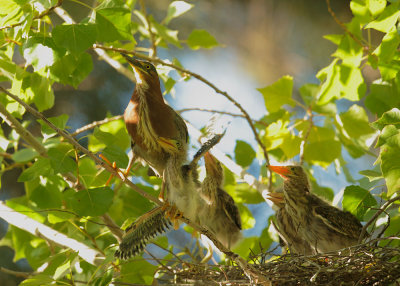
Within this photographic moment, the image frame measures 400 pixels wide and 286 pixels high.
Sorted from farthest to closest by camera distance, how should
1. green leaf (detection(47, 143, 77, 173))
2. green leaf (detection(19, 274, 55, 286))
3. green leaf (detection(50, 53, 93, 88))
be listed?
green leaf (detection(50, 53, 93, 88)) < green leaf (detection(47, 143, 77, 173)) < green leaf (detection(19, 274, 55, 286))

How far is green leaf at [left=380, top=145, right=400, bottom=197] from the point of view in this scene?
197cm

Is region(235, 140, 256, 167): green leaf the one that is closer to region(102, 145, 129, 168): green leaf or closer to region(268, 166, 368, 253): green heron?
region(268, 166, 368, 253): green heron

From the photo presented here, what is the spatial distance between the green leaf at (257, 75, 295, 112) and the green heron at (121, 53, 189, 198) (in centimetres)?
57

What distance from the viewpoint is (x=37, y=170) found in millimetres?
2457

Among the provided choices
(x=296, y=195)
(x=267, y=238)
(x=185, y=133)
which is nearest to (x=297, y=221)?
(x=296, y=195)

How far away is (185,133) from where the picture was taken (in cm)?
283

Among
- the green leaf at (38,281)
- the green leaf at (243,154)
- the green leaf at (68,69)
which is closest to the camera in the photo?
the green leaf at (38,281)

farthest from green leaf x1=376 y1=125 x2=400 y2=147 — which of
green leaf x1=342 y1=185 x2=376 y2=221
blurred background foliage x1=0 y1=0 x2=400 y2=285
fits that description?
green leaf x1=342 y1=185 x2=376 y2=221

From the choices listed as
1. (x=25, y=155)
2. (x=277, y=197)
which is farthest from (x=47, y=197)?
(x=277, y=197)

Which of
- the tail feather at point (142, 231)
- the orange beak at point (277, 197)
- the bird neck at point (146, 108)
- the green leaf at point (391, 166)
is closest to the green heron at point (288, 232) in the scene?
the orange beak at point (277, 197)

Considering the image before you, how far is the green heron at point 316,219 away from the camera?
9.00 ft

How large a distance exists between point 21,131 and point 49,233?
1.84 feet

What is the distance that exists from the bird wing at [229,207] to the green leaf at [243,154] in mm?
244

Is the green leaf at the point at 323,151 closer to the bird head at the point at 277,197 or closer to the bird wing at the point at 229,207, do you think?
the bird head at the point at 277,197
